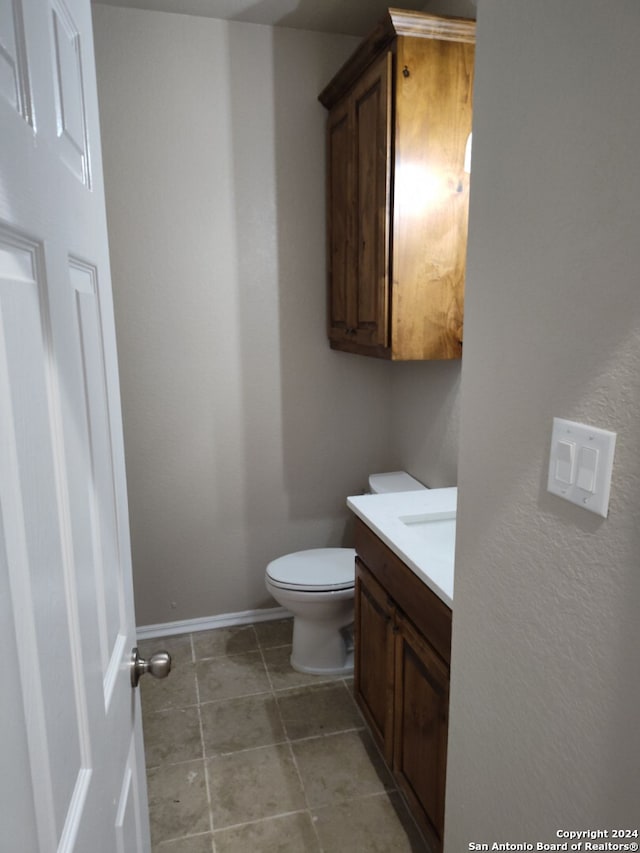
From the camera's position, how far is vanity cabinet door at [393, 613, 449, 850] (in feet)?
4.67

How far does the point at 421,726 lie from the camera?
1.54 m

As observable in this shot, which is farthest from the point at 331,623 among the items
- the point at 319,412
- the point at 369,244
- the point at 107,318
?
the point at 107,318

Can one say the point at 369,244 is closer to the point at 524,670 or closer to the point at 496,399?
the point at 496,399

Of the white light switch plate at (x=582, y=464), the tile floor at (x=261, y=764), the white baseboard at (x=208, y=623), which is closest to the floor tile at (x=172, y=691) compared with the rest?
the tile floor at (x=261, y=764)

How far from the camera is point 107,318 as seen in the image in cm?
92

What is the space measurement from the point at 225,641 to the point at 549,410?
2255 millimetres

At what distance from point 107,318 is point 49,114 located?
0.35 meters

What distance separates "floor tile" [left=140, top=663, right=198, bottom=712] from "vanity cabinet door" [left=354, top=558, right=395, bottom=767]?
0.71 meters

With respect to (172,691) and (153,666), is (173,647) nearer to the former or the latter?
(172,691)

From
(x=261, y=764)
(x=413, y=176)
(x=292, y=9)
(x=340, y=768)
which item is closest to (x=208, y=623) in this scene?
(x=261, y=764)

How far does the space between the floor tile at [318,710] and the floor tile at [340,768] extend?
5 cm

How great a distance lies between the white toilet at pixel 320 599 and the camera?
2.28 m

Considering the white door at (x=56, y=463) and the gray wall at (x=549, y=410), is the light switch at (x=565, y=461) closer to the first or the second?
the gray wall at (x=549, y=410)

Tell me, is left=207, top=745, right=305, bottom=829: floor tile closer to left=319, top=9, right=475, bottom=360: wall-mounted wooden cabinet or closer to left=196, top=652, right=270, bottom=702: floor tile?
left=196, top=652, right=270, bottom=702: floor tile
